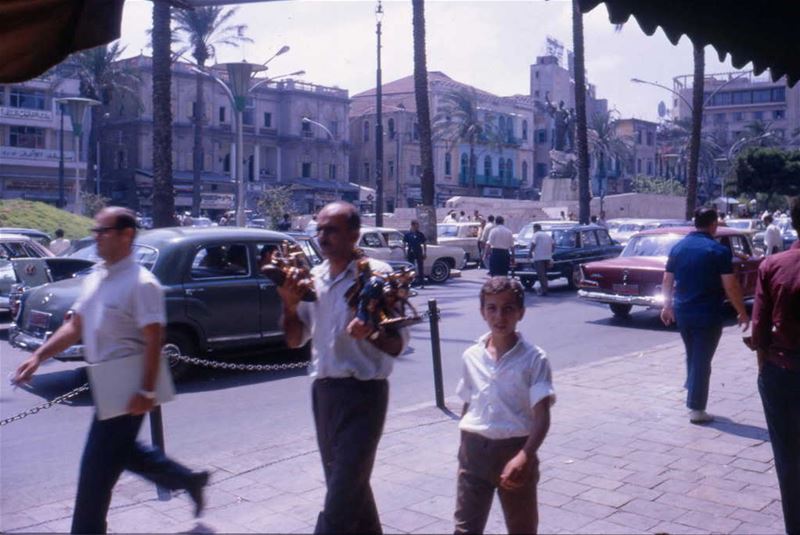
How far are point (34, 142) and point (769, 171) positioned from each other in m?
42.0

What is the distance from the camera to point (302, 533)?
16.7 feet

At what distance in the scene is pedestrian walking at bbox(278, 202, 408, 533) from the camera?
12.9 feet

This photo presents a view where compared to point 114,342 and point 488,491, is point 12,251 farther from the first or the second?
point 488,491

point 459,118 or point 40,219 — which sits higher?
point 459,118

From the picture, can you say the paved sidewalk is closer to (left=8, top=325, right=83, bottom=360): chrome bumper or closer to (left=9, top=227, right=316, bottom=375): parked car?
(left=8, top=325, right=83, bottom=360): chrome bumper

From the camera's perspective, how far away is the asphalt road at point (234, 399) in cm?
709

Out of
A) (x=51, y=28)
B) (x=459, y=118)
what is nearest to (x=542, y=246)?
(x=51, y=28)

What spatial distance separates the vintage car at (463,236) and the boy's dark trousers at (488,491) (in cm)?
2551

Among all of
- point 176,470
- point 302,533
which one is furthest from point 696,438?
point 176,470

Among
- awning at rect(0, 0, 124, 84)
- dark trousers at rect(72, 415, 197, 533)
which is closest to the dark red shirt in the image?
dark trousers at rect(72, 415, 197, 533)

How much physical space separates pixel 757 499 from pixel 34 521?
437 cm

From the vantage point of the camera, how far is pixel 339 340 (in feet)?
13.0

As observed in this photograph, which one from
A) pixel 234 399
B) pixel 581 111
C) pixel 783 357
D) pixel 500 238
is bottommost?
pixel 234 399

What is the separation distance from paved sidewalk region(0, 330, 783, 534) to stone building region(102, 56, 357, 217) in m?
47.4
